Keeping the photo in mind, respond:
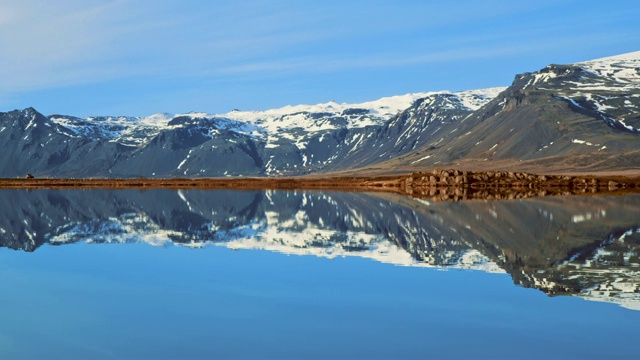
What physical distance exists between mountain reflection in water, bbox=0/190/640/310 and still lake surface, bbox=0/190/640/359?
9.5 inches

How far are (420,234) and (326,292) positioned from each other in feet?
89.0

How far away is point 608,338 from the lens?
23.5 m

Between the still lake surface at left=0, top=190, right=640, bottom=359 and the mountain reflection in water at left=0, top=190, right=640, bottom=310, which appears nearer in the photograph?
the still lake surface at left=0, top=190, right=640, bottom=359

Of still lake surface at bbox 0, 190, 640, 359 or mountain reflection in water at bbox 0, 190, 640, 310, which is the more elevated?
still lake surface at bbox 0, 190, 640, 359

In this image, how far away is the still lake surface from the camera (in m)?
23.2

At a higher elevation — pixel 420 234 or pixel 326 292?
pixel 326 292

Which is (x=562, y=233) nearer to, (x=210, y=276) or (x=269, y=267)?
(x=269, y=267)

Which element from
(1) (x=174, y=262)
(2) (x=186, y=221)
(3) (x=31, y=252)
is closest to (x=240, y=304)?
(1) (x=174, y=262)

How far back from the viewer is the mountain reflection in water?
3794 centimetres

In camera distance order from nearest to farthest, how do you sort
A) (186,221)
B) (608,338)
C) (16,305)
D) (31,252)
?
(608,338), (16,305), (31,252), (186,221)

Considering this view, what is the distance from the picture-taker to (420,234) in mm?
58656

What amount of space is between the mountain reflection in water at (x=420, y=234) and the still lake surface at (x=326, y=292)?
241 millimetres

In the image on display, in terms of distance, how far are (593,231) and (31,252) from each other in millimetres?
37785

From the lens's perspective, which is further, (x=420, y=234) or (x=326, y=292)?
(x=420, y=234)
